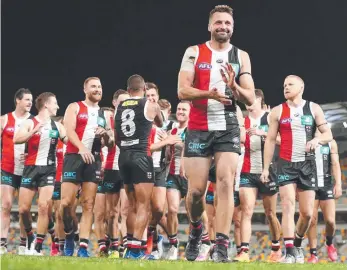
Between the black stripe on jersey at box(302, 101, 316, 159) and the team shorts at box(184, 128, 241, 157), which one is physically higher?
the black stripe on jersey at box(302, 101, 316, 159)

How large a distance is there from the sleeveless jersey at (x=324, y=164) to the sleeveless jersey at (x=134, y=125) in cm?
388

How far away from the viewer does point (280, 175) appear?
398 inches

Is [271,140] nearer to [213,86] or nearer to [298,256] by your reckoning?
[298,256]

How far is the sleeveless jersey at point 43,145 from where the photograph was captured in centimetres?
1209

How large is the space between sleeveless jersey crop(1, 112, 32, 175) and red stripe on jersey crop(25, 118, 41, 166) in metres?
0.40

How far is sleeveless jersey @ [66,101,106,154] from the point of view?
10906 mm

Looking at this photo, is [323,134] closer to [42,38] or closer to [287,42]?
[287,42]

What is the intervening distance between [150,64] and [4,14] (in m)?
5.29

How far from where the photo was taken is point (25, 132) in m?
11.8

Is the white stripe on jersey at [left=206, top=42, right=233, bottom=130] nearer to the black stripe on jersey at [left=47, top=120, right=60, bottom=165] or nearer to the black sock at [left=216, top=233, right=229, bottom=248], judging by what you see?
the black sock at [left=216, top=233, right=229, bottom=248]

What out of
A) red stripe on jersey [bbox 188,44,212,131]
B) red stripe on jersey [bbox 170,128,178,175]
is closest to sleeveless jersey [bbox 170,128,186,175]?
red stripe on jersey [bbox 170,128,178,175]

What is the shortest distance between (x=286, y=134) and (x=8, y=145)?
4.93 meters

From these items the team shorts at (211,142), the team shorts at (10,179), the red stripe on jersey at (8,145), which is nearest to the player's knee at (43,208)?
the team shorts at (10,179)

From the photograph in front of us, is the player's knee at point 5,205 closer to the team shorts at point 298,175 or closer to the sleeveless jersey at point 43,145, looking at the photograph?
the sleeveless jersey at point 43,145
